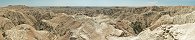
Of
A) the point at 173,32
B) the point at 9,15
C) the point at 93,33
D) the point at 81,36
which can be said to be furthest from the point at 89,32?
the point at 9,15

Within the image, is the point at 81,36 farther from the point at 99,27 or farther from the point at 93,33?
the point at 99,27

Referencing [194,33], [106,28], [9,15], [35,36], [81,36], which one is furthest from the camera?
[9,15]

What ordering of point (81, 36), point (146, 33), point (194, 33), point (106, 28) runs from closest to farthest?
point (194, 33), point (146, 33), point (81, 36), point (106, 28)

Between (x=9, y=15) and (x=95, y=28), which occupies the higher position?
(x=95, y=28)

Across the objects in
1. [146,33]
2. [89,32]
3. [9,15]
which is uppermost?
[146,33]

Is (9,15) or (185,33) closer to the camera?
(185,33)

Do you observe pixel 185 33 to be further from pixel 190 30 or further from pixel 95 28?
pixel 95 28

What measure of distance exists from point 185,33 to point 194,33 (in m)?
0.38

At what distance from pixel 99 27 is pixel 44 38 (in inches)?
343

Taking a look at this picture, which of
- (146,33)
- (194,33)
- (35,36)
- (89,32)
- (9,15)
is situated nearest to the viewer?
(194,33)

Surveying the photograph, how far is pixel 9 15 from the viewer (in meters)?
73.2

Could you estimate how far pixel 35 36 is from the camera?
32.2 metres

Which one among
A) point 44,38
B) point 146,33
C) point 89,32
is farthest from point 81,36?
point 44,38

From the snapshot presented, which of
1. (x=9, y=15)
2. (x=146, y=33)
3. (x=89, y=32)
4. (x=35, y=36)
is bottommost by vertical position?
(x=9, y=15)
